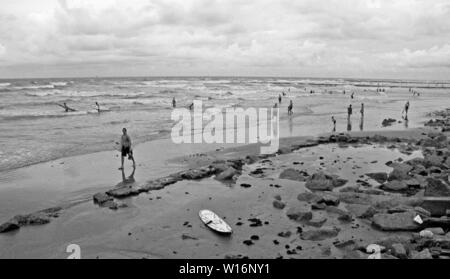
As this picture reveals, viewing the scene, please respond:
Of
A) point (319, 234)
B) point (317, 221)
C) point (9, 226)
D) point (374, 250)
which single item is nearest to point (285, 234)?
point (319, 234)

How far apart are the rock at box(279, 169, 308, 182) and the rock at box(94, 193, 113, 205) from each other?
7.80 meters

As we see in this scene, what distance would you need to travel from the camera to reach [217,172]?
754 inches

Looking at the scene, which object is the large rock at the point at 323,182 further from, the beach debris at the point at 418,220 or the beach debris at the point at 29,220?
the beach debris at the point at 29,220

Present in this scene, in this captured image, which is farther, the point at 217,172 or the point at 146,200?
the point at 217,172

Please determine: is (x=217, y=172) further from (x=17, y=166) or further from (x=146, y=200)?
(x=17, y=166)

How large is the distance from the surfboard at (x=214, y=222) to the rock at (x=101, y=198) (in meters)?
4.05

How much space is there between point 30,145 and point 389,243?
2399cm

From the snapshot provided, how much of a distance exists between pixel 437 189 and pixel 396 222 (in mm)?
2920

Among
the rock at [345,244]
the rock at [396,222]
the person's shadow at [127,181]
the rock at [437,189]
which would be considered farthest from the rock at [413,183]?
the person's shadow at [127,181]

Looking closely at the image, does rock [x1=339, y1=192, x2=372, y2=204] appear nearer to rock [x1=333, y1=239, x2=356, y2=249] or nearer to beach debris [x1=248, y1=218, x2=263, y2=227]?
rock [x1=333, y1=239, x2=356, y2=249]

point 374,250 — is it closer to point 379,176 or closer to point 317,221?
point 317,221
